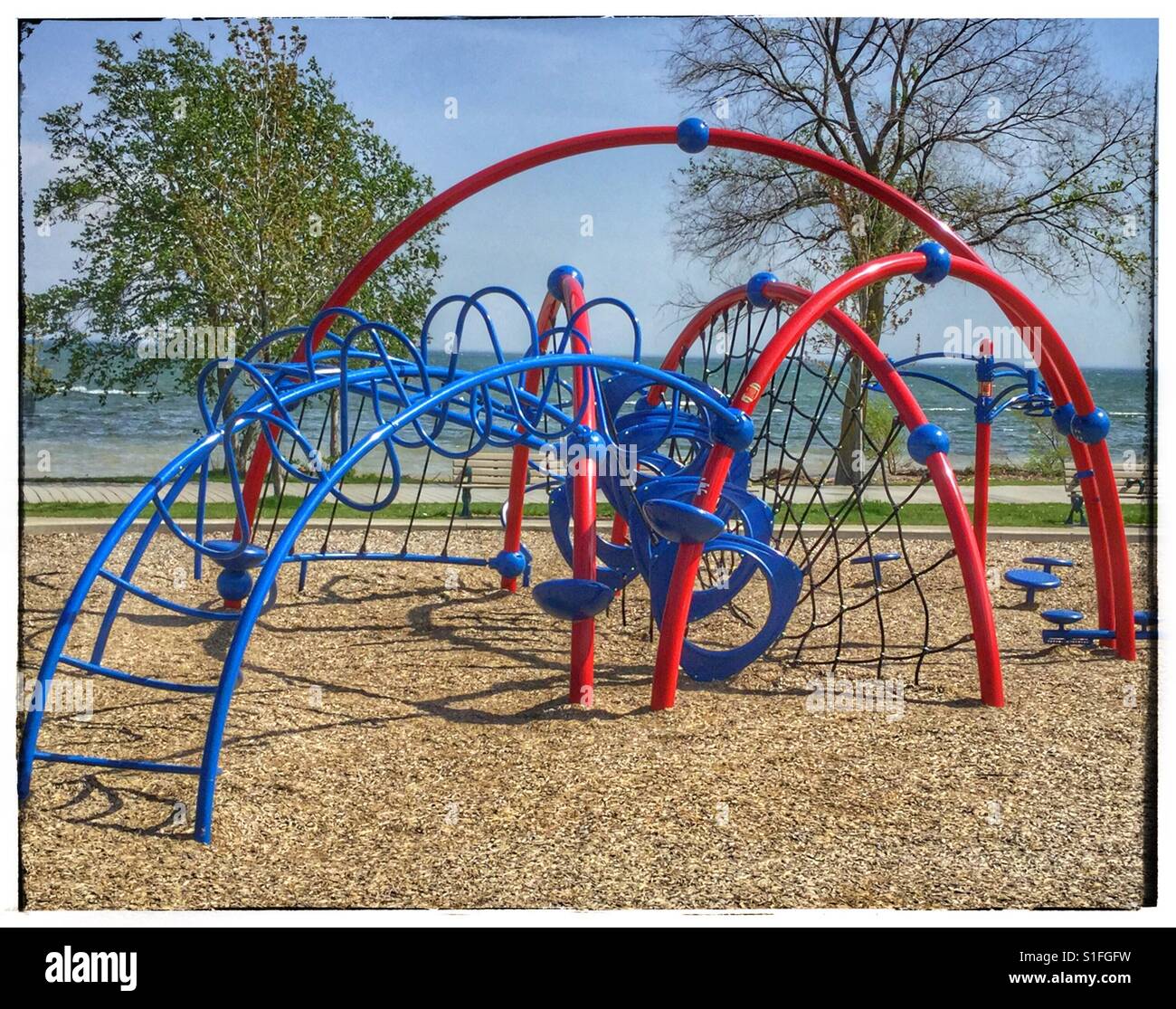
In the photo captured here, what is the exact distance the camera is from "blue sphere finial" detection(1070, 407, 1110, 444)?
7.88 metres

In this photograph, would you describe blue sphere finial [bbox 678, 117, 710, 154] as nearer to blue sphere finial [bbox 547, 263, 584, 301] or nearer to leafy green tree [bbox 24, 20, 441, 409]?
blue sphere finial [bbox 547, 263, 584, 301]

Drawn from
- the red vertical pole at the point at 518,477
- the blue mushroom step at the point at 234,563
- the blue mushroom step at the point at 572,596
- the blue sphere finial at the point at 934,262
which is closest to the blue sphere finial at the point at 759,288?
the blue sphere finial at the point at 934,262

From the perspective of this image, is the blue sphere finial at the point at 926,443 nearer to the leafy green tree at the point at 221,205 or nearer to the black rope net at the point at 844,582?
the black rope net at the point at 844,582

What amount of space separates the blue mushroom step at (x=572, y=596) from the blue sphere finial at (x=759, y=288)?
2719 millimetres

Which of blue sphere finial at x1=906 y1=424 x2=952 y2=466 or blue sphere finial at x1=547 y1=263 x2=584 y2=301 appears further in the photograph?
blue sphere finial at x1=547 y1=263 x2=584 y2=301

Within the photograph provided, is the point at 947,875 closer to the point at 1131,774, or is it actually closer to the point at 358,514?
the point at 1131,774

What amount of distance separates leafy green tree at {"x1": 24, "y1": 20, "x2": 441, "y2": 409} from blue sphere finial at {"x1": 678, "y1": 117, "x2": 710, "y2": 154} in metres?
8.20

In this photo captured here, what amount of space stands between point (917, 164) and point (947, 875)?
15.8 meters

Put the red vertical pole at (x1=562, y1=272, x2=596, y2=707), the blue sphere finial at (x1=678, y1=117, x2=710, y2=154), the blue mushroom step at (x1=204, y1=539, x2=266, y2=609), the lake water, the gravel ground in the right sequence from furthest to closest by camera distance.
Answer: the lake water < the blue sphere finial at (x1=678, y1=117, x2=710, y2=154) < the red vertical pole at (x1=562, y1=272, x2=596, y2=707) < the blue mushroom step at (x1=204, y1=539, x2=266, y2=609) < the gravel ground

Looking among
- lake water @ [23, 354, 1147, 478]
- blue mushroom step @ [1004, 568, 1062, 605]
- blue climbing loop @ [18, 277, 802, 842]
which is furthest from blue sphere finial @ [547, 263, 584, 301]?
lake water @ [23, 354, 1147, 478]

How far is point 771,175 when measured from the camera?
1867 centimetres

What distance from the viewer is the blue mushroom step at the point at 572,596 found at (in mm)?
6438
